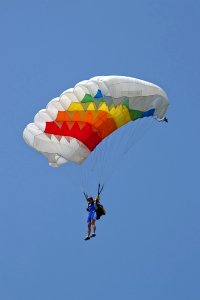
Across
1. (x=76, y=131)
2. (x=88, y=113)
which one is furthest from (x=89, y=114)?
(x=76, y=131)

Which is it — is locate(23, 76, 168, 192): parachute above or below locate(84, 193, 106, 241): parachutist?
above

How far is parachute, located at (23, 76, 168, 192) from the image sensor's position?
143 feet

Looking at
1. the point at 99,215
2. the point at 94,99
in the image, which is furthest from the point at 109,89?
the point at 99,215

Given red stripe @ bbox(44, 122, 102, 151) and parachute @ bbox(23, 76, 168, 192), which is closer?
parachute @ bbox(23, 76, 168, 192)

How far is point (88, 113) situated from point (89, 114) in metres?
0.05

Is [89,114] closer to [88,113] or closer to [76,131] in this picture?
[88,113]

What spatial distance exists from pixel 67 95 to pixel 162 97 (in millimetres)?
2978

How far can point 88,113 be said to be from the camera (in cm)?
4419

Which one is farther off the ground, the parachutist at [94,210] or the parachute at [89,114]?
the parachute at [89,114]

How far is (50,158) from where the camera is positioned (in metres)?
44.9

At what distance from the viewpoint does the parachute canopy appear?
143ft

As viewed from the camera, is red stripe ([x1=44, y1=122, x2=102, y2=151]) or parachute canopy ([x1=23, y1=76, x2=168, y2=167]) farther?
red stripe ([x1=44, y1=122, x2=102, y2=151])

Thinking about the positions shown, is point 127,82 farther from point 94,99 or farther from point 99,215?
point 99,215

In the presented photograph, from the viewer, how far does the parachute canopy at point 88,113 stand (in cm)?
4366
